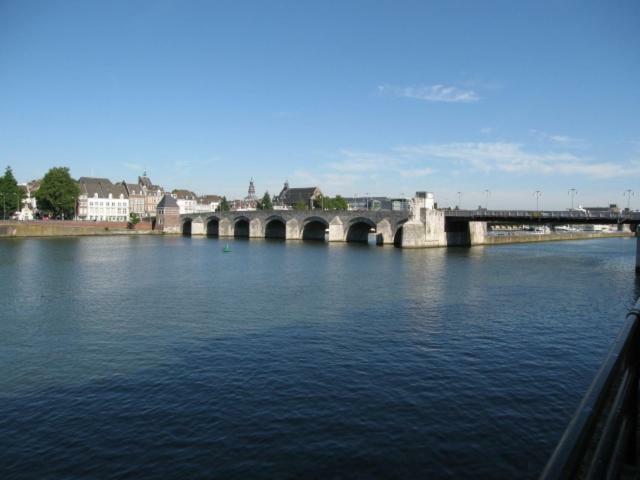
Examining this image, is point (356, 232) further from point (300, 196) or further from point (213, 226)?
point (300, 196)

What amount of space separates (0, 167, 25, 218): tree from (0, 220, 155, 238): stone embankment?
9.84 metres

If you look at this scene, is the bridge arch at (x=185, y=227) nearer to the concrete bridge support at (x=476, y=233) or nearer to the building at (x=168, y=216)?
the building at (x=168, y=216)

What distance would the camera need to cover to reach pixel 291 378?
21.0m

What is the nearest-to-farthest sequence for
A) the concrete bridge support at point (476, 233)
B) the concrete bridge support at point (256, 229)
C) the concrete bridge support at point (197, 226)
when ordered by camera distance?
the concrete bridge support at point (476, 233) → the concrete bridge support at point (256, 229) → the concrete bridge support at point (197, 226)

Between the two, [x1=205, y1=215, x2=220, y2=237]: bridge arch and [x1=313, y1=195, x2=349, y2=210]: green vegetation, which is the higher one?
[x1=313, y1=195, x2=349, y2=210]: green vegetation

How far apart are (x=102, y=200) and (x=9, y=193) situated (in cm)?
3676

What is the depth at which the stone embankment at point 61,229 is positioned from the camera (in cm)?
11356

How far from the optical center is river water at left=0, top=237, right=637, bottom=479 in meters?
14.8

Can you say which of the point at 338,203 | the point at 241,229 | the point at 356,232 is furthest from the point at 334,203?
the point at 356,232

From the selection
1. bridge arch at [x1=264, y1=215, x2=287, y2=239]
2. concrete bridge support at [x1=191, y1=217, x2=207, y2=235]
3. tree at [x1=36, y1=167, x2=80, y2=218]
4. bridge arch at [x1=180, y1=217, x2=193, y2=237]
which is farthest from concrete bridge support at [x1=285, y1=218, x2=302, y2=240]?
tree at [x1=36, y1=167, x2=80, y2=218]

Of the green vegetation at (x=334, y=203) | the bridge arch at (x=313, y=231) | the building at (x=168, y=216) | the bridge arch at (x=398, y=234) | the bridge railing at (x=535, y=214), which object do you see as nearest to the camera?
the bridge railing at (x=535, y=214)

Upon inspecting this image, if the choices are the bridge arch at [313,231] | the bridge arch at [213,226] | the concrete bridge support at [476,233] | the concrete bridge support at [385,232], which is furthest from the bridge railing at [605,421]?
the bridge arch at [213,226]

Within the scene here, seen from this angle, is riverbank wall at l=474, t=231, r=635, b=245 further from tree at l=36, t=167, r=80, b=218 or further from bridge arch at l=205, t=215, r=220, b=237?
tree at l=36, t=167, r=80, b=218

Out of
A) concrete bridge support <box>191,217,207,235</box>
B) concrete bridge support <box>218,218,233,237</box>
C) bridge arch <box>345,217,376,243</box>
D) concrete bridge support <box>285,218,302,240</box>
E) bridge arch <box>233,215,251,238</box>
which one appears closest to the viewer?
bridge arch <box>345,217,376,243</box>
